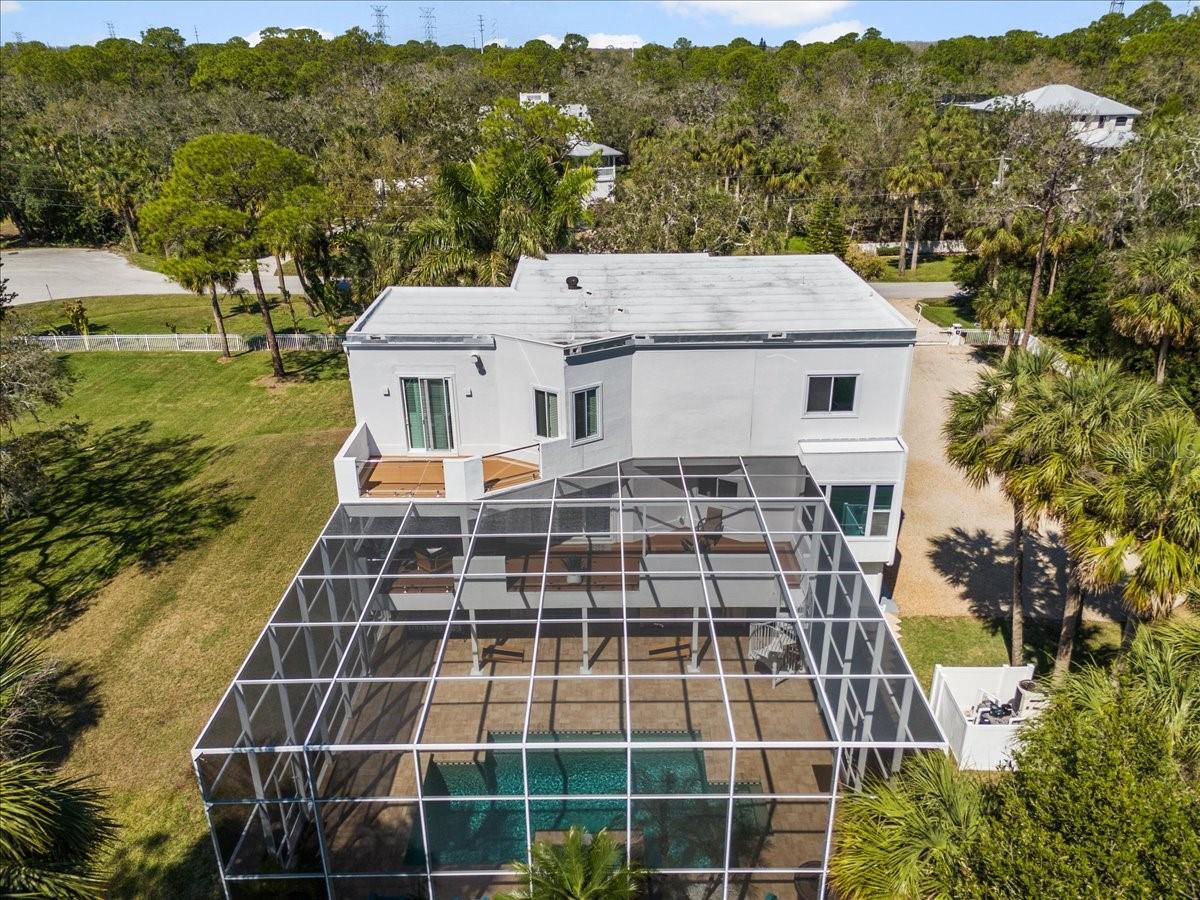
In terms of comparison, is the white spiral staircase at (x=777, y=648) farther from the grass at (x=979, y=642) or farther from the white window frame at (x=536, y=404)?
the white window frame at (x=536, y=404)

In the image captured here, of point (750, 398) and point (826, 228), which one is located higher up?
point (750, 398)

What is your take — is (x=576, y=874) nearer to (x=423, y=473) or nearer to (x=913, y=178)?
(x=423, y=473)

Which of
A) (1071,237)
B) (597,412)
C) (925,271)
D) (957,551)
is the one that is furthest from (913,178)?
(597,412)

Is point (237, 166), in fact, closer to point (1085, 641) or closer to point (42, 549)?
point (42, 549)

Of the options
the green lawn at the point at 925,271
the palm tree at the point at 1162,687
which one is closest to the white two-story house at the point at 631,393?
the palm tree at the point at 1162,687

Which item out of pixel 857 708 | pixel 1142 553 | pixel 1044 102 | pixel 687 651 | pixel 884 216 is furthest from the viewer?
pixel 1044 102

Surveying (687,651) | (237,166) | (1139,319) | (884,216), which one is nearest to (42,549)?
(237,166)
